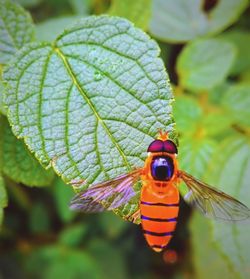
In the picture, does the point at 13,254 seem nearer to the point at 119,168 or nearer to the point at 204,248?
the point at 204,248

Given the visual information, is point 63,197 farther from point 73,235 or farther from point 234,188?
point 234,188

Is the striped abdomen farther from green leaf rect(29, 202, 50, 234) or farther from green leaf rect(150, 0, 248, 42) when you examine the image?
green leaf rect(29, 202, 50, 234)

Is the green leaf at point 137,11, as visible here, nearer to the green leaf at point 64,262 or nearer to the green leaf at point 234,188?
the green leaf at point 234,188

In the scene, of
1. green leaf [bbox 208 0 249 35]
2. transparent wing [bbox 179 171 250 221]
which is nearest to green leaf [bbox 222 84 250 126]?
green leaf [bbox 208 0 249 35]

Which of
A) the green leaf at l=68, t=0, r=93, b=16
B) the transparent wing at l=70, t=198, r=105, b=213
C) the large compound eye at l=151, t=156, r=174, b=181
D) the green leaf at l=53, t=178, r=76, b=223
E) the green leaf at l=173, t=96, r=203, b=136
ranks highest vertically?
the green leaf at l=68, t=0, r=93, b=16

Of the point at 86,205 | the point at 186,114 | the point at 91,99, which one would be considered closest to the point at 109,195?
the point at 86,205

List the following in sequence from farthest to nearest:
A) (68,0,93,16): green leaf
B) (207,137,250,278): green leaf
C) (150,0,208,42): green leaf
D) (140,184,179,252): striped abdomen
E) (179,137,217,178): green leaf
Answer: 1. (68,0,93,16): green leaf
2. (150,0,208,42): green leaf
3. (179,137,217,178): green leaf
4. (207,137,250,278): green leaf
5. (140,184,179,252): striped abdomen
